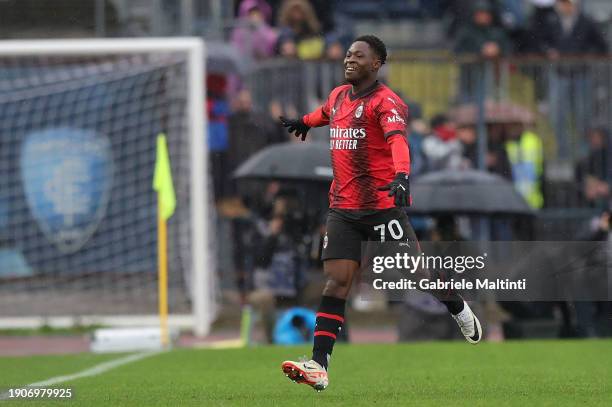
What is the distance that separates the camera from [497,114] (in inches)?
694

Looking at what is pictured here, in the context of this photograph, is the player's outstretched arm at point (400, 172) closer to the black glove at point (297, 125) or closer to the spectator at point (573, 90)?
the black glove at point (297, 125)

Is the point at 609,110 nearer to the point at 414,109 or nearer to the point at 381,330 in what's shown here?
the point at 414,109

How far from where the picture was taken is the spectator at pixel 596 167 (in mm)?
17547

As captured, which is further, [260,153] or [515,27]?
[515,27]

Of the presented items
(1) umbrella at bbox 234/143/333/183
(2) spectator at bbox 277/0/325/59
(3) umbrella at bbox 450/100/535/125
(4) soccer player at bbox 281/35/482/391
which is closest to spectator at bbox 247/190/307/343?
(1) umbrella at bbox 234/143/333/183

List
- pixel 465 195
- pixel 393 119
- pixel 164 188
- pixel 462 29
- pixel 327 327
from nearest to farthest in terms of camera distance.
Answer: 1. pixel 393 119
2. pixel 327 327
3. pixel 164 188
4. pixel 465 195
5. pixel 462 29

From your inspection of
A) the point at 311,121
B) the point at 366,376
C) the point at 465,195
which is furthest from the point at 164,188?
the point at 311,121

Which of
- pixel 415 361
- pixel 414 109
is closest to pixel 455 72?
pixel 414 109

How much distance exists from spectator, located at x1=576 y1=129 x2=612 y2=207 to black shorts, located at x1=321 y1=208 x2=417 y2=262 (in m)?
9.88

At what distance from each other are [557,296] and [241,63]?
876 cm

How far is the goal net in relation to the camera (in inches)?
664

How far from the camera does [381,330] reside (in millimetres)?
16828

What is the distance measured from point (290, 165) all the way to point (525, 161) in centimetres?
366

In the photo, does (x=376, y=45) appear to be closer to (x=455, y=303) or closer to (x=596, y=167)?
(x=455, y=303)
